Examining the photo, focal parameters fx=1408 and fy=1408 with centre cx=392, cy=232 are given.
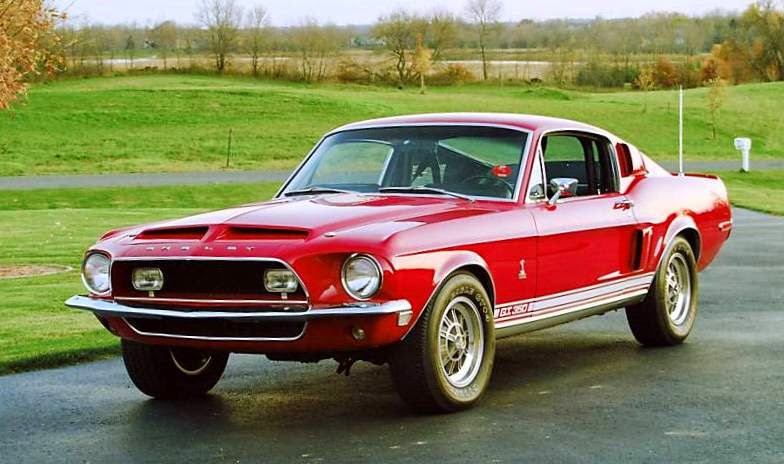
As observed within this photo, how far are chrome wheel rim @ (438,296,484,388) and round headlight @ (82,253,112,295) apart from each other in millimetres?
1834

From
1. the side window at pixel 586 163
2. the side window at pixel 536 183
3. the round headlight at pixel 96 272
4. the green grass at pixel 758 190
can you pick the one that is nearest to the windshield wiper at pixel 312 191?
the side window at pixel 536 183

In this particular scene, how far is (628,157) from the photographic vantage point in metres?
9.77

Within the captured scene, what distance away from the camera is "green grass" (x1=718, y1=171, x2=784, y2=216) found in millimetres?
28328

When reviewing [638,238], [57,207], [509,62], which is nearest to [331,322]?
[638,238]

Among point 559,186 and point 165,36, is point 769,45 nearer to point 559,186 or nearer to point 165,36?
point 165,36

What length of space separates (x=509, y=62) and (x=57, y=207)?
113 metres

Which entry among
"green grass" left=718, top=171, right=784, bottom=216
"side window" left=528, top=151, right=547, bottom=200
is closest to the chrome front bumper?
"side window" left=528, top=151, right=547, bottom=200

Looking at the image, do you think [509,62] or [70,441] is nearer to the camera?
[70,441]

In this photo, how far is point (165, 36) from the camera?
137625 millimetres

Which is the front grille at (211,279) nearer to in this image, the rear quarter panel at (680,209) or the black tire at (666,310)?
the rear quarter panel at (680,209)

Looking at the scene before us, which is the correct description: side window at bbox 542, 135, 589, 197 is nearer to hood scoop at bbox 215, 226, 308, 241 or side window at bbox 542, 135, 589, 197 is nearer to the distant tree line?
hood scoop at bbox 215, 226, 308, 241

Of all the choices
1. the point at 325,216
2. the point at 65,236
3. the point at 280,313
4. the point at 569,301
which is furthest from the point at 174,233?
the point at 65,236

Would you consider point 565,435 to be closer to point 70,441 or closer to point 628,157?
point 70,441

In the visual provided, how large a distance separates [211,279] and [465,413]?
1491 mm
